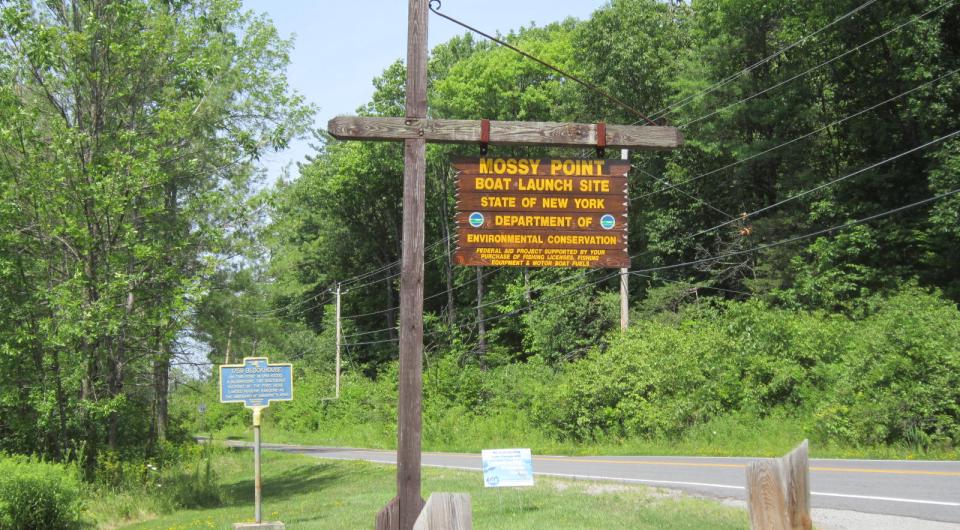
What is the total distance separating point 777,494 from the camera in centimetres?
266

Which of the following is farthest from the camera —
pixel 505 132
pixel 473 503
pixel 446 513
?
pixel 473 503

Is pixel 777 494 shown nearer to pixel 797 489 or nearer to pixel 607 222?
pixel 797 489

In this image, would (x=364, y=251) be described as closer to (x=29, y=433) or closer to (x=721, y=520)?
(x=29, y=433)

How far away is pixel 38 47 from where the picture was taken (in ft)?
63.0

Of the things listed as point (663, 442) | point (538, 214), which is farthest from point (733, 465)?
point (538, 214)

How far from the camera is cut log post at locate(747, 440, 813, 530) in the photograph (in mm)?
2652

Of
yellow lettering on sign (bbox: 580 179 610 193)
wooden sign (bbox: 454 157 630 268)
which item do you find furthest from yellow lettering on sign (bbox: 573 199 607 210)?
yellow lettering on sign (bbox: 580 179 610 193)

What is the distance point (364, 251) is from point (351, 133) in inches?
2066

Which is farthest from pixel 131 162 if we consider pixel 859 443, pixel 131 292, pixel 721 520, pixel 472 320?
pixel 472 320

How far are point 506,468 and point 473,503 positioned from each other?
1776mm

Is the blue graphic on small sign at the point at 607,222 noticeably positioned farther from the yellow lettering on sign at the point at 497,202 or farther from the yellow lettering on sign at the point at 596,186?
the yellow lettering on sign at the point at 497,202

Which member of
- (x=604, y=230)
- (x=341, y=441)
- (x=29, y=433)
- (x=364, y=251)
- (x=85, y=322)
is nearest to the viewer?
(x=604, y=230)

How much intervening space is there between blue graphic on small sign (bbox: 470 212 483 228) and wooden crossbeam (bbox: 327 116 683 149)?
0.85 m

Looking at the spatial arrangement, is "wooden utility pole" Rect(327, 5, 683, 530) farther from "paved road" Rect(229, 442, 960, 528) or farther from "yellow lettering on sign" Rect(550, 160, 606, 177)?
"paved road" Rect(229, 442, 960, 528)
